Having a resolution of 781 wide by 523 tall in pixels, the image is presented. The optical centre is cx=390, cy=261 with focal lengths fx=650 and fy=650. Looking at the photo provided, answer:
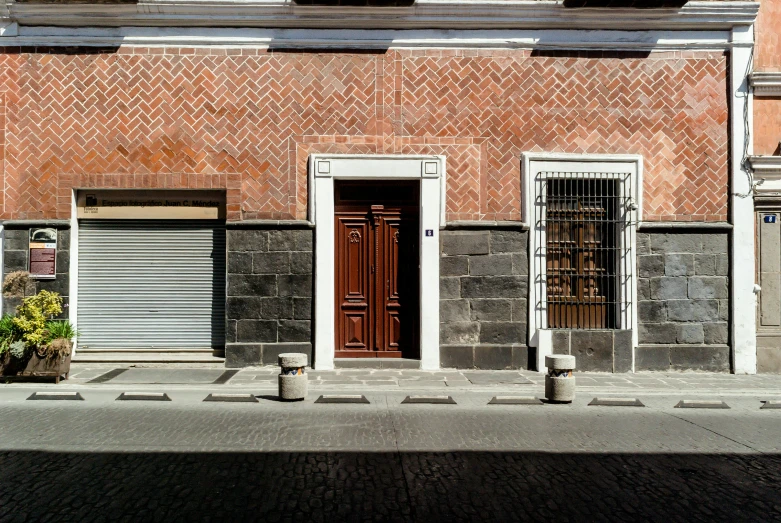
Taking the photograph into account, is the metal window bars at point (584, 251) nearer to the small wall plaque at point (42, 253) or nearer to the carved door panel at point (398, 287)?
the carved door panel at point (398, 287)

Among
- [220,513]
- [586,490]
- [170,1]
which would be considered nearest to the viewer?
[220,513]

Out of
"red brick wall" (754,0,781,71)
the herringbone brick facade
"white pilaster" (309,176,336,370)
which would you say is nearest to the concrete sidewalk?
"white pilaster" (309,176,336,370)

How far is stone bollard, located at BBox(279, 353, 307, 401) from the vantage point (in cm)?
859

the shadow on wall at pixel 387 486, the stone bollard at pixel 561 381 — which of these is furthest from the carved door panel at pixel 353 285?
the shadow on wall at pixel 387 486

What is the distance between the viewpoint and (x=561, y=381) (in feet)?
28.4

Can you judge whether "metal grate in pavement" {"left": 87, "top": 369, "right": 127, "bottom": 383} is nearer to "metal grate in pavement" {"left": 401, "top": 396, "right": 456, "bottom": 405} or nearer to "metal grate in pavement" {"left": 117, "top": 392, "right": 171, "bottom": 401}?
"metal grate in pavement" {"left": 117, "top": 392, "right": 171, "bottom": 401}

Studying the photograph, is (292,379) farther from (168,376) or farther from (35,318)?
(35,318)

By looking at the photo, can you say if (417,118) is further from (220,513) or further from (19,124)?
(220,513)

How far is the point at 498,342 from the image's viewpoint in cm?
1136

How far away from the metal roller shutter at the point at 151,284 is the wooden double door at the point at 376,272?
7.33ft

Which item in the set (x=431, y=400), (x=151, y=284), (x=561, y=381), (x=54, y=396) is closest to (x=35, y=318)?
(x=54, y=396)

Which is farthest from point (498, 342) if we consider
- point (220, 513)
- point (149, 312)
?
point (220, 513)

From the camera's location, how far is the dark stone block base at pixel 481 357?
11297 millimetres

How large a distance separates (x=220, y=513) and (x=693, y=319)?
31.6 feet
